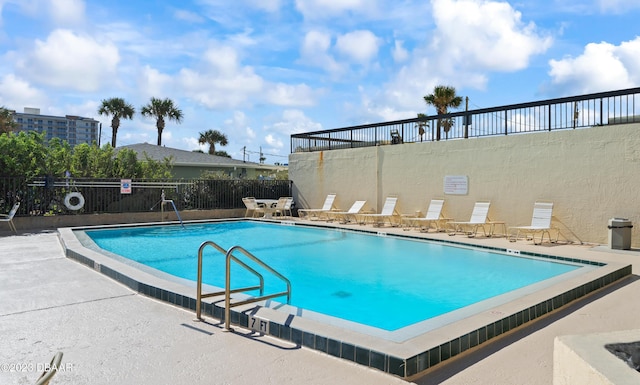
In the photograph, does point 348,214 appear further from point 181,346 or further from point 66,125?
point 66,125

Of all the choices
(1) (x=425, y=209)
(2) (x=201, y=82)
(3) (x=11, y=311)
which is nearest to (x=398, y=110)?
(2) (x=201, y=82)

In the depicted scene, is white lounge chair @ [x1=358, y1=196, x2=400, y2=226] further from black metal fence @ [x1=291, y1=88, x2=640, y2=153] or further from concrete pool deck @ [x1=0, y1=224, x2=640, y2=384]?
concrete pool deck @ [x1=0, y1=224, x2=640, y2=384]

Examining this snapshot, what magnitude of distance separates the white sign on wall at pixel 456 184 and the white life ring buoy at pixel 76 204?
1133 centimetres

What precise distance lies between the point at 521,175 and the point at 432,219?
105 inches

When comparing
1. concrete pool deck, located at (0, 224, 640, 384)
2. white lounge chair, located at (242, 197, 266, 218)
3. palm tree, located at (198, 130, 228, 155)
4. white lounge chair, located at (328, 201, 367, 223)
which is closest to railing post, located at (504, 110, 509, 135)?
white lounge chair, located at (328, 201, 367, 223)

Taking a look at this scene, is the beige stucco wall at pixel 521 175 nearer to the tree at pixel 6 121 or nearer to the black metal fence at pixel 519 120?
the black metal fence at pixel 519 120

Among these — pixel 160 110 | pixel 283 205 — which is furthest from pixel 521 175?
pixel 160 110

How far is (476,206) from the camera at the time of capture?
12.0 m

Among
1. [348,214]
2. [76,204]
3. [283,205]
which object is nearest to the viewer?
[76,204]

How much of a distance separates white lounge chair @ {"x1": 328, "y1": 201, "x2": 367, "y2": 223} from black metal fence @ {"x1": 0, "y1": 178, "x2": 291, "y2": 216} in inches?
133

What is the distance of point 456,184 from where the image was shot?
41.7 ft

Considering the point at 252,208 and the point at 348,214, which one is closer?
the point at 348,214

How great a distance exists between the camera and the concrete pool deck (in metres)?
2.96

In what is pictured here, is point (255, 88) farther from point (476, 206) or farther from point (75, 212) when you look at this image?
point (476, 206)
